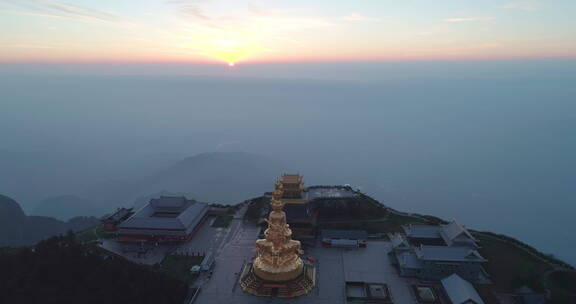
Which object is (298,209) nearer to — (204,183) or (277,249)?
(277,249)

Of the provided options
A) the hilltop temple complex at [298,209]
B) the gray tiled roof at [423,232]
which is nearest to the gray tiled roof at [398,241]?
the gray tiled roof at [423,232]

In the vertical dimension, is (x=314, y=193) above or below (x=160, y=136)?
below

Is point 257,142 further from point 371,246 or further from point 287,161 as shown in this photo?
point 371,246

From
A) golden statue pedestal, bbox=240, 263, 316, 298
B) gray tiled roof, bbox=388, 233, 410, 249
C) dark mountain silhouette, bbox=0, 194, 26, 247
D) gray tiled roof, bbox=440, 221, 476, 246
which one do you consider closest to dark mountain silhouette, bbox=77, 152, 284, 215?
dark mountain silhouette, bbox=0, 194, 26, 247

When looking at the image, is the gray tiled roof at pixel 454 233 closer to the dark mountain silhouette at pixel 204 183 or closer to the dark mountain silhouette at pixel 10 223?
the dark mountain silhouette at pixel 10 223

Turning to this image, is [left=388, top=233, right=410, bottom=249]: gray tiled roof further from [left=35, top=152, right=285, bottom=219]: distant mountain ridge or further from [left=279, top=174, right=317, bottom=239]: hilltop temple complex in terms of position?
[left=35, top=152, right=285, bottom=219]: distant mountain ridge

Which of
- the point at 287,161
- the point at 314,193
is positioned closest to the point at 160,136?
the point at 287,161
